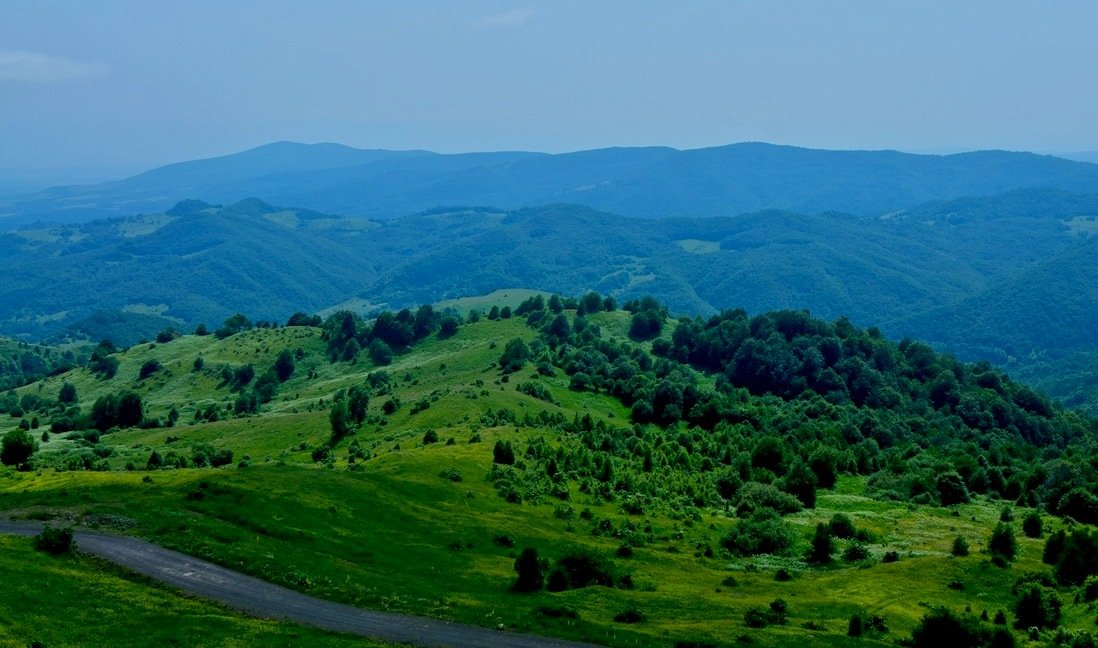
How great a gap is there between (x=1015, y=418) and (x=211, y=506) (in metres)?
167

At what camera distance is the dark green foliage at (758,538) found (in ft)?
269

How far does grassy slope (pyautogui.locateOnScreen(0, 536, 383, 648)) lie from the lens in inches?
1641

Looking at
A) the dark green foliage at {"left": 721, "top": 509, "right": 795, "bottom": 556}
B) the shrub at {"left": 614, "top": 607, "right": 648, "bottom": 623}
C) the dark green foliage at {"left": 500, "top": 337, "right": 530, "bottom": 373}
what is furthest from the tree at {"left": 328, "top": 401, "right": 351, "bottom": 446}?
the shrub at {"left": 614, "top": 607, "right": 648, "bottom": 623}

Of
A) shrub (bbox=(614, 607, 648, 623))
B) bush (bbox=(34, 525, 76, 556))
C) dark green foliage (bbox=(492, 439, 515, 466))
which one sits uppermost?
bush (bbox=(34, 525, 76, 556))

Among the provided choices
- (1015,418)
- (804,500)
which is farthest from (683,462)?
(1015,418)

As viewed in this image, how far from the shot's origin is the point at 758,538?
8306cm

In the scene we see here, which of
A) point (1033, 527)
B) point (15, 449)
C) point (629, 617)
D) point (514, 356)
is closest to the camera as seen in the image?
Result: point (629, 617)

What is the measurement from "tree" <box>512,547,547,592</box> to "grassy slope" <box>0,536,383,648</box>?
51.0 feet

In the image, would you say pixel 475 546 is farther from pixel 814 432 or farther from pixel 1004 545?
pixel 814 432

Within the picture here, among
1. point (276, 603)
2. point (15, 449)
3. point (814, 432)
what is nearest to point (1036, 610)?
point (276, 603)

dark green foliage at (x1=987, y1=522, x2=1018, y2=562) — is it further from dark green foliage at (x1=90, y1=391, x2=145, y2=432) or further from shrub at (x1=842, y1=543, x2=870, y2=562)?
dark green foliage at (x1=90, y1=391, x2=145, y2=432)

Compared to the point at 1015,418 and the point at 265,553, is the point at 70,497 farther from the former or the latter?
the point at 1015,418

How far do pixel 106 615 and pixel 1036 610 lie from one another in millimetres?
56907

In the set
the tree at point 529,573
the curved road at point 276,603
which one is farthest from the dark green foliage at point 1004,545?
the curved road at point 276,603
